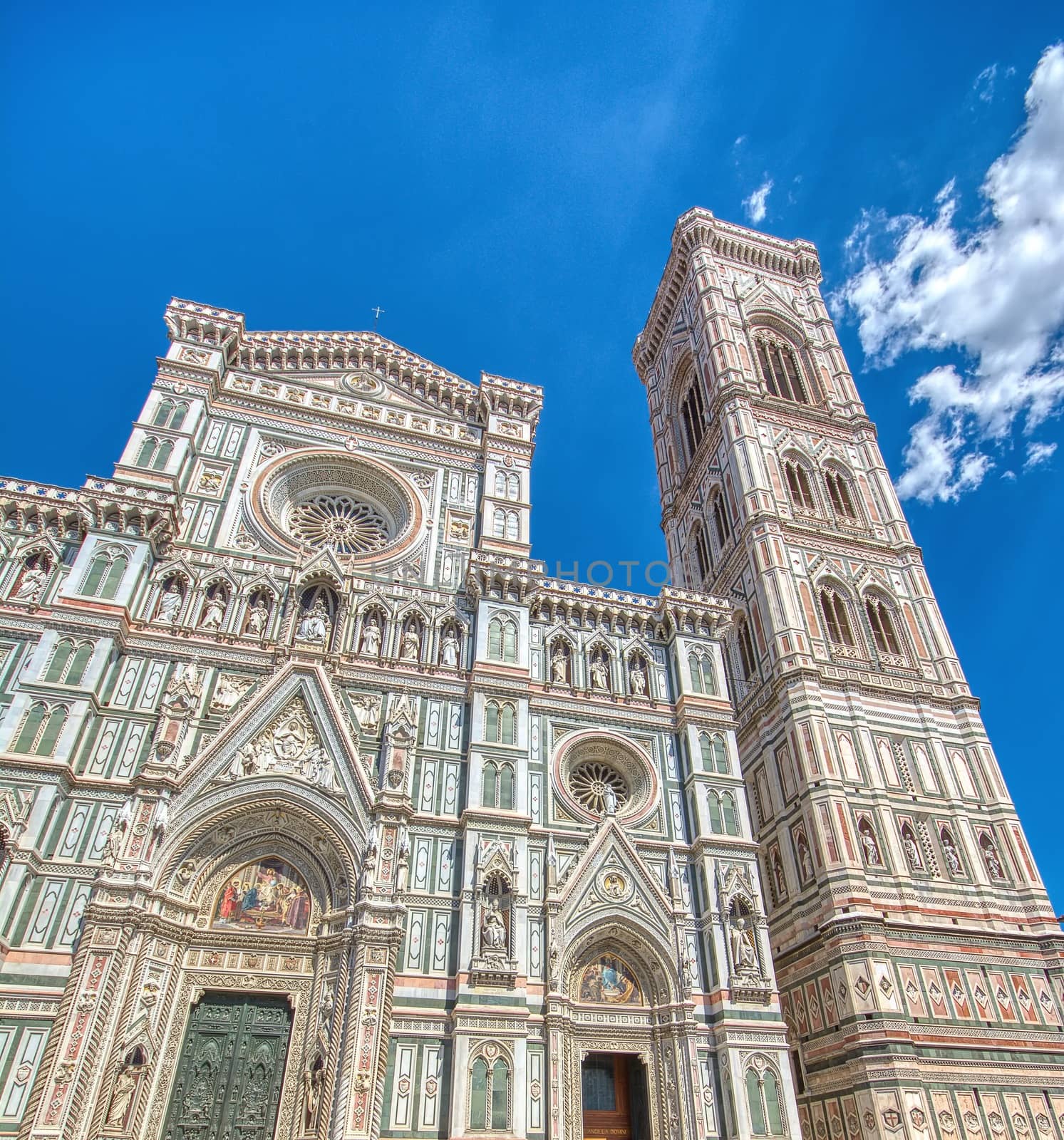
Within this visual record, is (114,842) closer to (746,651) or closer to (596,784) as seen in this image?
(596,784)

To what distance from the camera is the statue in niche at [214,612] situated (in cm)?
2027

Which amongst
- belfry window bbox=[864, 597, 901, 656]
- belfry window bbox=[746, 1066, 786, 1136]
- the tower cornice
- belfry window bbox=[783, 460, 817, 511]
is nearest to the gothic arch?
belfry window bbox=[746, 1066, 786, 1136]

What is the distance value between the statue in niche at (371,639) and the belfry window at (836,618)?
1391 cm

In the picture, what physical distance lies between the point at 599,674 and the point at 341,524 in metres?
8.62

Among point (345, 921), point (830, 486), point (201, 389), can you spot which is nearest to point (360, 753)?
point (345, 921)

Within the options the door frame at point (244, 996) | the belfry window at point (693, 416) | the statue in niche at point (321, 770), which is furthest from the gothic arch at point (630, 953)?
the belfry window at point (693, 416)

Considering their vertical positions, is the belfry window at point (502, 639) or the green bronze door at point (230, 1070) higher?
the belfry window at point (502, 639)

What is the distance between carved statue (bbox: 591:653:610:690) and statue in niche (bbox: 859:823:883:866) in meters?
7.47

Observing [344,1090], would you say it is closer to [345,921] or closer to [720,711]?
[345,921]

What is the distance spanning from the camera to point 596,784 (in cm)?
2123

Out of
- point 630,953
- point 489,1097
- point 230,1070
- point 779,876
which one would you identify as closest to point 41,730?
point 230,1070

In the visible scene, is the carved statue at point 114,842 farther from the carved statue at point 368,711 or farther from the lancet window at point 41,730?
the carved statue at point 368,711

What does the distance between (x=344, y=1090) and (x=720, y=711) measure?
40.5 ft

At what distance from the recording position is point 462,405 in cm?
2794
